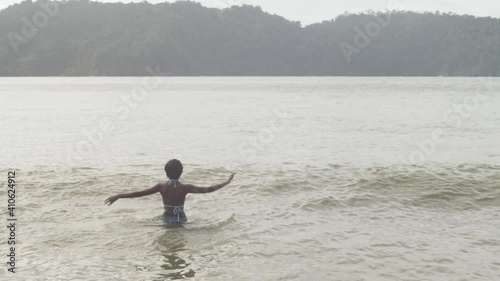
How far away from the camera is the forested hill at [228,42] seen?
132500 mm

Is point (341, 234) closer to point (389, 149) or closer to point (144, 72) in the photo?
point (389, 149)

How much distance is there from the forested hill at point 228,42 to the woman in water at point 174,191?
12080 centimetres

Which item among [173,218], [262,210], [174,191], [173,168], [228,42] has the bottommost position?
[262,210]

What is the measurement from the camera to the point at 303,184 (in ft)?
50.9

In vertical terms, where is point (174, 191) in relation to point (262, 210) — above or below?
above

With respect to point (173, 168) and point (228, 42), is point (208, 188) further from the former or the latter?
point (228, 42)

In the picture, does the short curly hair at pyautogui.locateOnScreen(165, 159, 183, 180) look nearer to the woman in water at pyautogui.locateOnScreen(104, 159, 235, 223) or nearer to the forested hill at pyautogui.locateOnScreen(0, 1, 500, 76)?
the woman in water at pyautogui.locateOnScreen(104, 159, 235, 223)

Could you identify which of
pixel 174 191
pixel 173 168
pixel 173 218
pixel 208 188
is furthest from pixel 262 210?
pixel 173 168

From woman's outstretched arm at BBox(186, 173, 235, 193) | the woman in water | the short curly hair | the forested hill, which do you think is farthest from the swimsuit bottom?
the forested hill

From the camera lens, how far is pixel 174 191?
33.8ft

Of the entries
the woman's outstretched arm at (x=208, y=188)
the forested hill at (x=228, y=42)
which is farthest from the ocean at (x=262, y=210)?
the forested hill at (x=228, y=42)

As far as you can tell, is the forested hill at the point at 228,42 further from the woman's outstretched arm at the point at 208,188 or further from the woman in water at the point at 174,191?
the woman's outstretched arm at the point at 208,188

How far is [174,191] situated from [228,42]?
469 ft

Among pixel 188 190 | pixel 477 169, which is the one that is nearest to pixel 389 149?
pixel 477 169
